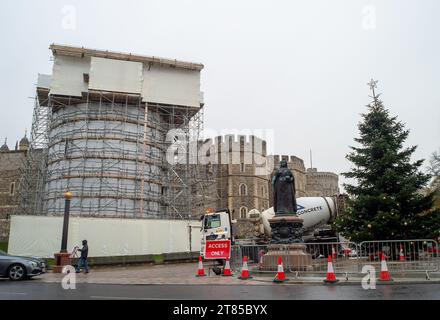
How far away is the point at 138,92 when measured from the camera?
3250cm

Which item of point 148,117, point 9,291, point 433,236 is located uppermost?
point 148,117

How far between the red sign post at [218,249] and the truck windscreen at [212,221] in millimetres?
3228

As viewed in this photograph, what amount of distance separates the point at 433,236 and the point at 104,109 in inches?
1034

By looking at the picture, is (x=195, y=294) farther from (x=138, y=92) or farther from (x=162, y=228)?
(x=138, y=92)

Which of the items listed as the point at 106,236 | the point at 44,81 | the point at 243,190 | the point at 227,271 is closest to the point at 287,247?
the point at 227,271

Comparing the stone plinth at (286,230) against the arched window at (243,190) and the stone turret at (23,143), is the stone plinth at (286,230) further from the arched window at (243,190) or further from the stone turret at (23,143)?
the stone turret at (23,143)

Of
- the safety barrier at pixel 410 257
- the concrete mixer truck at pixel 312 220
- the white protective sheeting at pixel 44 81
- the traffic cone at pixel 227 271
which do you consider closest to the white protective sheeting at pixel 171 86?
the white protective sheeting at pixel 44 81

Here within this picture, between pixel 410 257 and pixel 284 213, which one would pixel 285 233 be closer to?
pixel 284 213

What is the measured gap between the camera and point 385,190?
17453 mm

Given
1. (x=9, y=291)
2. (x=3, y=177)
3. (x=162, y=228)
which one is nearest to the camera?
(x=9, y=291)

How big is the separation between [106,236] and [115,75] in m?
14.9

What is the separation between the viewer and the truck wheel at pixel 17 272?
42.8 ft

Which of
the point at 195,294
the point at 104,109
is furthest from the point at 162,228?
the point at 195,294

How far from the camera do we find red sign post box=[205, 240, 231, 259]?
50.0 feet
